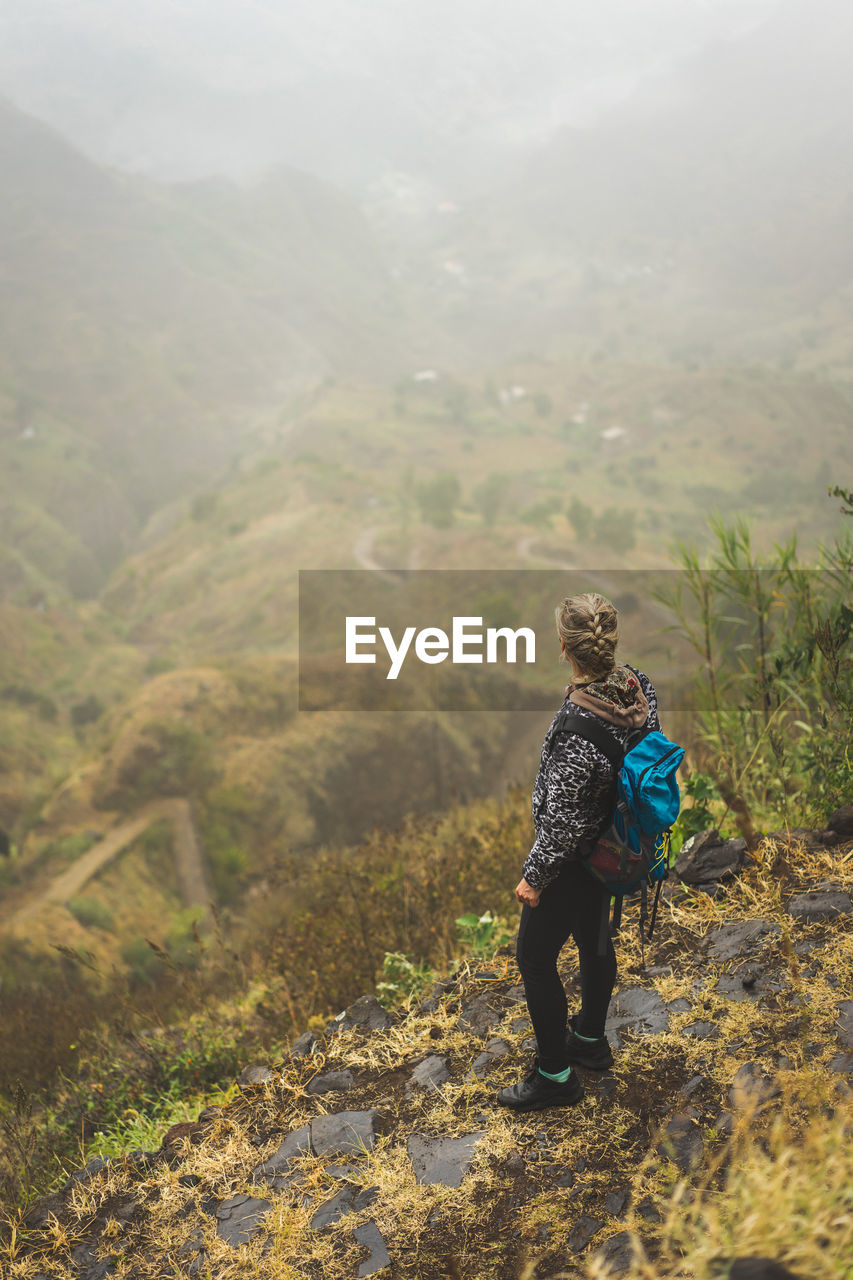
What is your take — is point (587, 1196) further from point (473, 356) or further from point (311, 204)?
point (311, 204)

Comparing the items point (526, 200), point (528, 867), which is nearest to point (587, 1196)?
point (528, 867)

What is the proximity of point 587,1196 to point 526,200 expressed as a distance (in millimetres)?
224745

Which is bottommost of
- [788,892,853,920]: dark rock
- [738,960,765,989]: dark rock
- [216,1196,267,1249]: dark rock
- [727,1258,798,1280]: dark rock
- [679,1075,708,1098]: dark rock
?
[216,1196,267,1249]: dark rock

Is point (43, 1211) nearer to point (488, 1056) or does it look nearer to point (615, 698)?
point (488, 1056)

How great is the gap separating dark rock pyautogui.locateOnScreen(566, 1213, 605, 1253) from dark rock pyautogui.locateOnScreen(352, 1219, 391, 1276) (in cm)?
55

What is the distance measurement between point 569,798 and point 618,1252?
116 cm

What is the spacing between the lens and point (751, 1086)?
8.10ft

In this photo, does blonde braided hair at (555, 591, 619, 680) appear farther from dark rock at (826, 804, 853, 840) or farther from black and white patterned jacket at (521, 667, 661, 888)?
dark rock at (826, 804, 853, 840)

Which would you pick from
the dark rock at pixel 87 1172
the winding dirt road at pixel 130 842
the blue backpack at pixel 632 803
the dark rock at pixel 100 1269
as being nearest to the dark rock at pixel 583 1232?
the blue backpack at pixel 632 803

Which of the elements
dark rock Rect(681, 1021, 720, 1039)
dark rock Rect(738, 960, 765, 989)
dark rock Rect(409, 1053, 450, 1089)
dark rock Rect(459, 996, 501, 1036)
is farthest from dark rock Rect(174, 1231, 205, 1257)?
dark rock Rect(738, 960, 765, 989)

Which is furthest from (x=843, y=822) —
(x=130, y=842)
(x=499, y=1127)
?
(x=130, y=842)

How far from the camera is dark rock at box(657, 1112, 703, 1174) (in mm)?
2287

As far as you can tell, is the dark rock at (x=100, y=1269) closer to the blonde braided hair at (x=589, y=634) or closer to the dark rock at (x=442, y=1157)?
the dark rock at (x=442, y=1157)

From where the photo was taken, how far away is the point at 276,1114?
3.26 meters
